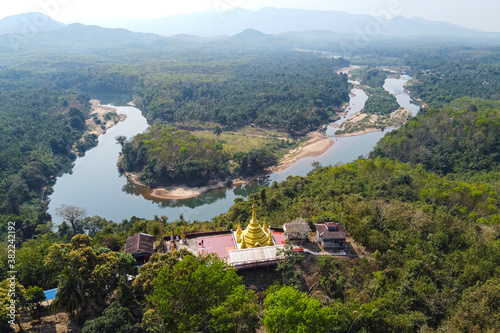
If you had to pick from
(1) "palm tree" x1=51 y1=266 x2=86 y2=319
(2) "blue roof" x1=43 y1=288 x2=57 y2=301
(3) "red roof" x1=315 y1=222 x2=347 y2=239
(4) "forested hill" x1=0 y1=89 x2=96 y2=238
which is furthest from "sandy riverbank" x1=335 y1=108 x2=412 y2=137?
(1) "palm tree" x1=51 y1=266 x2=86 y2=319

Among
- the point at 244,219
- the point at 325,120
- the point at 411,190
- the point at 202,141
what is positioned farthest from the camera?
the point at 325,120

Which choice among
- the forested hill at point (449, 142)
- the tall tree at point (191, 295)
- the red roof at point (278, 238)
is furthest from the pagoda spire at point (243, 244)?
the forested hill at point (449, 142)

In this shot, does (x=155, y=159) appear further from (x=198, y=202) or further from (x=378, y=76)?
(x=378, y=76)

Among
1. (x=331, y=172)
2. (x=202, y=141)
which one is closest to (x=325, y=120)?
(x=202, y=141)

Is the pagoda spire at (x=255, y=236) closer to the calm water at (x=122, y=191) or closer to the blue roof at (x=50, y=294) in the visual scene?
the blue roof at (x=50, y=294)

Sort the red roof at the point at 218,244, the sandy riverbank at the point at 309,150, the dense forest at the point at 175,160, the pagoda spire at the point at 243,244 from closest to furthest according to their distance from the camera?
the pagoda spire at the point at 243,244 → the red roof at the point at 218,244 → the dense forest at the point at 175,160 → the sandy riverbank at the point at 309,150

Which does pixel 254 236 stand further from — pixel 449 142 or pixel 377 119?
pixel 377 119
